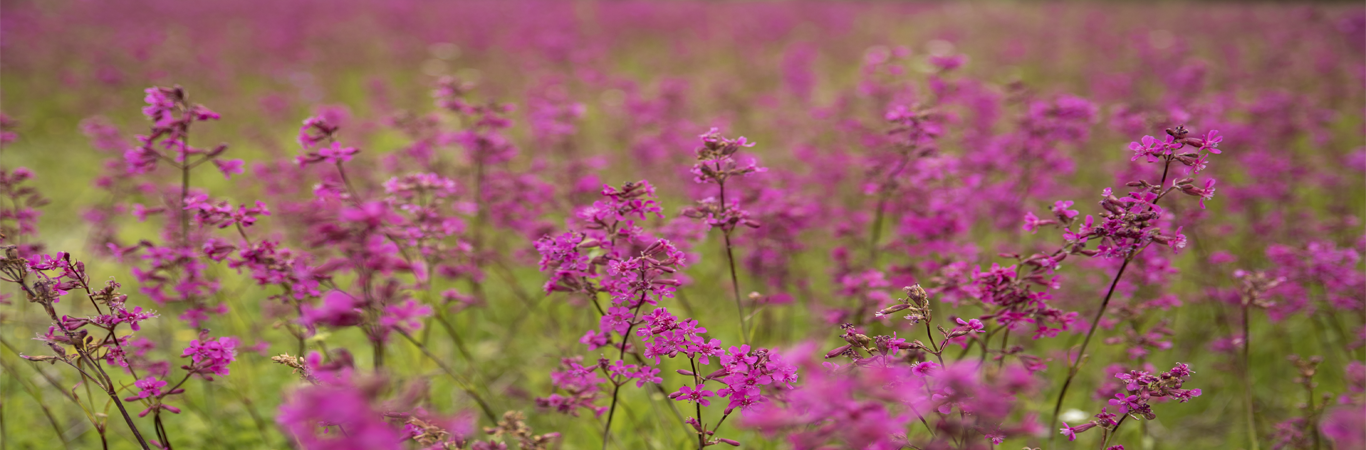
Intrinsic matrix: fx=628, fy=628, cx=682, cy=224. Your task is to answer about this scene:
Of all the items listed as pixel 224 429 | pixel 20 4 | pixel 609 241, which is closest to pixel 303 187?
pixel 224 429

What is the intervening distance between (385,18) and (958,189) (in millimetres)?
17564

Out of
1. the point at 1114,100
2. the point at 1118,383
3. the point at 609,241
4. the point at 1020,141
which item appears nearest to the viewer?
the point at 609,241

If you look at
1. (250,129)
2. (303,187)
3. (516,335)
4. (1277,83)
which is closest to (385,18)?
(250,129)

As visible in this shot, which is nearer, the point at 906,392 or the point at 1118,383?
the point at 906,392

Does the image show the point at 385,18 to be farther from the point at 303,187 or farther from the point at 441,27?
the point at 303,187

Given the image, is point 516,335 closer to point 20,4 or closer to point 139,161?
point 139,161

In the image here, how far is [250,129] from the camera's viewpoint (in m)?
7.84

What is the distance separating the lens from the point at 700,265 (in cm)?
595

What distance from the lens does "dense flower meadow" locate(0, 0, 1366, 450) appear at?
7.04 ft

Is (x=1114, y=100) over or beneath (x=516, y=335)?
over

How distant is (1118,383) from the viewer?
3.17 meters

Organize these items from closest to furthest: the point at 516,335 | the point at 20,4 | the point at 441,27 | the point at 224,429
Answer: the point at 224,429
the point at 516,335
the point at 441,27
the point at 20,4

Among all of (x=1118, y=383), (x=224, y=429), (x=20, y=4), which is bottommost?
(x=1118, y=383)

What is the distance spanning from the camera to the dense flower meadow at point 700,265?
2.14m
